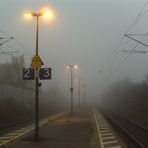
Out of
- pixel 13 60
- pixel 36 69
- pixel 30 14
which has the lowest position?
pixel 36 69

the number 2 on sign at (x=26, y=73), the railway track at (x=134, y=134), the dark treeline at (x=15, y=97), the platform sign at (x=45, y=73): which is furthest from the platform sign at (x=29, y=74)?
the dark treeline at (x=15, y=97)

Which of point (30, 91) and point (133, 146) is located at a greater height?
point (30, 91)

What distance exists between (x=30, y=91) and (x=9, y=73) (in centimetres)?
1142

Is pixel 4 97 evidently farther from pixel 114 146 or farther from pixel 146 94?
pixel 114 146

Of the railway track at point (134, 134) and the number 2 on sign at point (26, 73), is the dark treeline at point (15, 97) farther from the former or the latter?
the number 2 on sign at point (26, 73)

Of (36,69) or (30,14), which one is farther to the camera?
(30,14)

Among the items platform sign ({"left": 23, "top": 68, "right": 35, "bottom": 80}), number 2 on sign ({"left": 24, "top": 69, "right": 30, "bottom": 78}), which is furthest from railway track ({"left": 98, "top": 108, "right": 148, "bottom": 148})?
number 2 on sign ({"left": 24, "top": 69, "right": 30, "bottom": 78})

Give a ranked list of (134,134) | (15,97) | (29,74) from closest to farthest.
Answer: (29,74) → (134,134) → (15,97)

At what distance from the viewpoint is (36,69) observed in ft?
83.4

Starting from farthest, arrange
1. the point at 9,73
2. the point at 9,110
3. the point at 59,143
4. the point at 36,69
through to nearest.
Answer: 1. the point at 9,73
2. the point at 9,110
3. the point at 36,69
4. the point at 59,143

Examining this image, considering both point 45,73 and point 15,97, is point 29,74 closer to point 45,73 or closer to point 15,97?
point 45,73

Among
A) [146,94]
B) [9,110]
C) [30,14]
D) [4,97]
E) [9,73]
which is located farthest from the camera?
[9,73]

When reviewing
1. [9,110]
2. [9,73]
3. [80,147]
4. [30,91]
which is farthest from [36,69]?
[9,73]

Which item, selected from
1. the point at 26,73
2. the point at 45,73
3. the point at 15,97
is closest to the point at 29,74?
the point at 26,73
